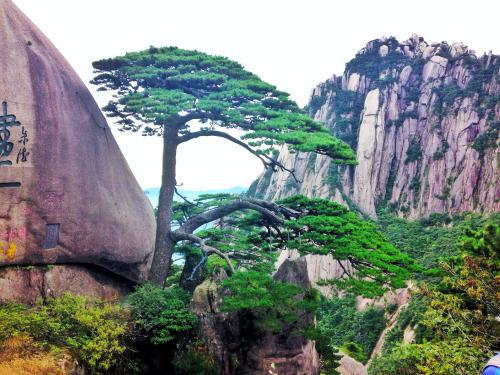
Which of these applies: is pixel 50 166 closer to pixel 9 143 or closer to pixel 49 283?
pixel 9 143

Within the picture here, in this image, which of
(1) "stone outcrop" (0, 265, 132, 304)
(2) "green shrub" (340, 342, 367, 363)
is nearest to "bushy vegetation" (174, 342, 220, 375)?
(1) "stone outcrop" (0, 265, 132, 304)

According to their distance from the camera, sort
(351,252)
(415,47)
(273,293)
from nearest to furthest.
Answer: (273,293) → (351,252) → (415,47)

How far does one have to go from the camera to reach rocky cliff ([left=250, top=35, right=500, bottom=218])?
40.7m

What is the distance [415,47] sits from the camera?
5162 cm

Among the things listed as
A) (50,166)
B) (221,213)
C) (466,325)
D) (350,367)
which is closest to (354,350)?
(350,367)

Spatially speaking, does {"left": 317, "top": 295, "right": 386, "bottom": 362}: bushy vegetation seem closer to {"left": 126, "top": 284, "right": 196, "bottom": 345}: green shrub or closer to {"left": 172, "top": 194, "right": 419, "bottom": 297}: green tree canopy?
{"left": 172, "top": 194, "right": 419, "bottom": 297}: green tree canopy

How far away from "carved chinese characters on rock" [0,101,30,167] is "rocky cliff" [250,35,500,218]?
1448 inches

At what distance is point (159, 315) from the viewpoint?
911 centimetres

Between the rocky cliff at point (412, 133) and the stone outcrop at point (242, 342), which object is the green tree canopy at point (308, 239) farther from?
the rocky cliff at point (412, 133)

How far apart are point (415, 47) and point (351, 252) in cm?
4867

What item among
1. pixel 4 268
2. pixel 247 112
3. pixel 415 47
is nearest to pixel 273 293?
pixel 247 112

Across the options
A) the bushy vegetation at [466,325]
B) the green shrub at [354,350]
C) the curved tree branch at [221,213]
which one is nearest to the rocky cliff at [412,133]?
the green shrub at [354,350]

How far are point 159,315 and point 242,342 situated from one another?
1827 millimetres

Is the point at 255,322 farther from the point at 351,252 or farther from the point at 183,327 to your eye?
the point at 351,252
